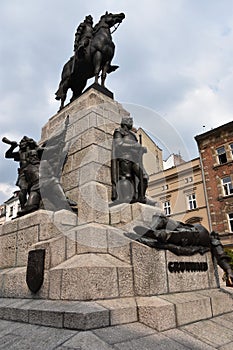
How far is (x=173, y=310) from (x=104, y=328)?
105cm

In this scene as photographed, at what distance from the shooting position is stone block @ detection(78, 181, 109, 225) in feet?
19.2

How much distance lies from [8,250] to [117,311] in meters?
3.64

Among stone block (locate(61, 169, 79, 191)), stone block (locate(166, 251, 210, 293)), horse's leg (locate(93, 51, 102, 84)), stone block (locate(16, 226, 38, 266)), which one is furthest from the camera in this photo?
horse's leg (locate(93, 51, 102, 84))

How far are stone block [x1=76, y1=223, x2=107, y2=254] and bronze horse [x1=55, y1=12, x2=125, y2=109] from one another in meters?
5.34

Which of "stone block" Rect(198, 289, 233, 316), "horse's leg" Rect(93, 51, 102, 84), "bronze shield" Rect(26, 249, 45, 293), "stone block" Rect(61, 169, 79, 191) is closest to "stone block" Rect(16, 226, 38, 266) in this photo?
"bronze shield" Rect(26, 249, 45, 293)

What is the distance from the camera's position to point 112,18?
9422 millimetres

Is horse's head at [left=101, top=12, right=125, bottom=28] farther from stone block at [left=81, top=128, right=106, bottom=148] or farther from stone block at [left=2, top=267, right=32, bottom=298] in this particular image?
stone block at [left=2, top=267, right=32, bottom=298]

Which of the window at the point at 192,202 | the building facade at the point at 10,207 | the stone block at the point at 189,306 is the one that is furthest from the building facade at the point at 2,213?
the stone block at the point at 189,306

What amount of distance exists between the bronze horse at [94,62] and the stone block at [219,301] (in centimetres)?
657

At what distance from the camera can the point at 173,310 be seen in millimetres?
3916

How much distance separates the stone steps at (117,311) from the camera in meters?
3.47

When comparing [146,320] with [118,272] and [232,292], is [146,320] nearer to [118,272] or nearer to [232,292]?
[118,272]

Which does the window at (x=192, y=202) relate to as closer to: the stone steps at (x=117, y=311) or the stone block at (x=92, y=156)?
the stone block at (x=92, y=156)

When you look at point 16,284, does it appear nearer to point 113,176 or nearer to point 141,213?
point 141,213
